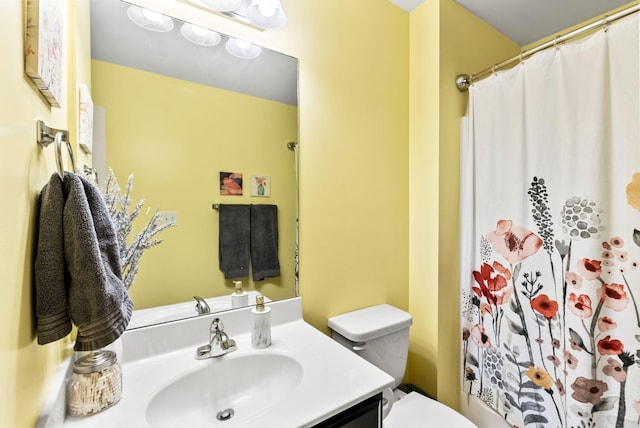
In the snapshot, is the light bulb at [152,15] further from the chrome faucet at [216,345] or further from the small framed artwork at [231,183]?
the chrome faucet at [216,345]

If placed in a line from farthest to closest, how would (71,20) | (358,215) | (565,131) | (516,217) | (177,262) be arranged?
1. (358,215)
2. (516,217)
3. (565,131)
4. (177,262)
5. (71,20)

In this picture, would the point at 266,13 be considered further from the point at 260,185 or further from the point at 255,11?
the point at 260,185

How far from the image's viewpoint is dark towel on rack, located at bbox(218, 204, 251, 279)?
1.09 meters

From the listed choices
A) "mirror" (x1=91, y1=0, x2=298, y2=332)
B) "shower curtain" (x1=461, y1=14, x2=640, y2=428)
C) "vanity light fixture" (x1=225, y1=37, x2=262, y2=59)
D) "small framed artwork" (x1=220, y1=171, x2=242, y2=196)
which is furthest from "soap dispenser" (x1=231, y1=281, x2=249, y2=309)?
"shower curtain" (x1=461, y1=14, x2=640, y2=428)

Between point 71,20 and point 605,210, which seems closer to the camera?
point 71,20

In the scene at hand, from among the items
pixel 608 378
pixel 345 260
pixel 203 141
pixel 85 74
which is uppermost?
pixel 85 74

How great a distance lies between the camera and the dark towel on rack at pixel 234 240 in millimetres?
1093

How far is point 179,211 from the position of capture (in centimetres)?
101

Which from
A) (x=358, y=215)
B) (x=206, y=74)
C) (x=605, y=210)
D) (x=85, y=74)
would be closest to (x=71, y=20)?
(x=85, y=74)

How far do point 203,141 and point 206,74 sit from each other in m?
0.25

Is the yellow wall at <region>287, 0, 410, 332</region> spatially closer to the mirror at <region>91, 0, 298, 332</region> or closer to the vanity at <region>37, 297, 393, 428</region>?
the mirror at <region>91, 0, 298, 332</region>

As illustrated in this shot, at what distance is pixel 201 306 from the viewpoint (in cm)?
105

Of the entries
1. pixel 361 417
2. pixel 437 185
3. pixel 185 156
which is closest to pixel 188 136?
pixel 185 156

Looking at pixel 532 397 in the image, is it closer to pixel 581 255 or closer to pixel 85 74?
pixel 581 255
